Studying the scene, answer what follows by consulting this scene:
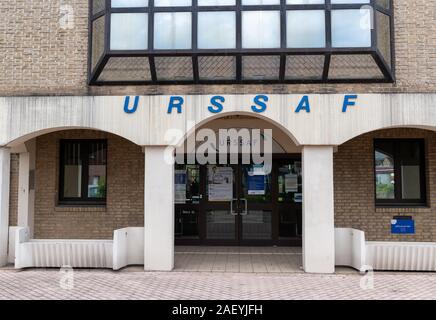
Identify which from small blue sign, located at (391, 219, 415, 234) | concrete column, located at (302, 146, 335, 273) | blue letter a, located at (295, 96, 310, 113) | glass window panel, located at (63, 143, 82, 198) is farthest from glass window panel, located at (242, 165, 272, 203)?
glass window panel, located at (63, 143, 82, 198)

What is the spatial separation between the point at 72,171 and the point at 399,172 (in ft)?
28.4

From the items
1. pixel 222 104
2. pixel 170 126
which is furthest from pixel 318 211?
pixel 170 126

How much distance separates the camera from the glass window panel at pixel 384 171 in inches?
418

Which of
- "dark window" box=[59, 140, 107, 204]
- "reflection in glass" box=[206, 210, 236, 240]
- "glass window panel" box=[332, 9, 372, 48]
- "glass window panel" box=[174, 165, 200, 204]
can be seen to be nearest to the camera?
"glass window panel" box=[332, 9, 372, 48]

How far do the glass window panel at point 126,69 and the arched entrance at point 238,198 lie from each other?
291 cm

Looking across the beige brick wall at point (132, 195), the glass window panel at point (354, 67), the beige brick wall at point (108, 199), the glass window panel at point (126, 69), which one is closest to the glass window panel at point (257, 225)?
the beige brick wall at point (132, 195)

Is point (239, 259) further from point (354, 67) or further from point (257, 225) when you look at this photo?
point (354, 67)

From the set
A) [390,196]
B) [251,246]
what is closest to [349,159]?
[390,196]

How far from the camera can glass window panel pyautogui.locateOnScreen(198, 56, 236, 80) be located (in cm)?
868

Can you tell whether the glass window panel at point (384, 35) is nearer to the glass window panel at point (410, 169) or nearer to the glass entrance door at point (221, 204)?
the glass window panel at point (410, 169)

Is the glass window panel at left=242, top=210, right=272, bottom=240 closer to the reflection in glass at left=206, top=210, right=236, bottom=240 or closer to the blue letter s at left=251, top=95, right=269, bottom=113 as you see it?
the reflection in glass at left=206, top=210, right=236, bottom=240

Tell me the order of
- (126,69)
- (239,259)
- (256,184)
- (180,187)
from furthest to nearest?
(180,187) < (256,184) < (239,259) < (126,69)

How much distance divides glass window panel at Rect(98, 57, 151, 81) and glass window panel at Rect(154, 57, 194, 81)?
257 mm

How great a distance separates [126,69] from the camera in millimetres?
8953
